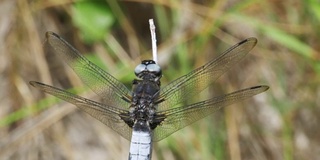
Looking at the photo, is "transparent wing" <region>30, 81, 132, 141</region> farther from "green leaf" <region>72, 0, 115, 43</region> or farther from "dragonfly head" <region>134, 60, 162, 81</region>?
"green leaf" <region>72, 0, 115, 43</region>

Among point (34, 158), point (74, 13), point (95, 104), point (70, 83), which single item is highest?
point (74, 13)

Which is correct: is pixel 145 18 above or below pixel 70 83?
above

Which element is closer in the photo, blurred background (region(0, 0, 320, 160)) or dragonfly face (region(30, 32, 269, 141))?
dragonfly face (region(30, 32, 269, 141))

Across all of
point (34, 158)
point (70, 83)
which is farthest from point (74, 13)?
point (34, 158)

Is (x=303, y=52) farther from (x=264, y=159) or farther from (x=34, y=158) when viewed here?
(x=34, y=158)

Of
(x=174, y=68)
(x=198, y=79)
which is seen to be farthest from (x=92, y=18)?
(x=198, y=79)

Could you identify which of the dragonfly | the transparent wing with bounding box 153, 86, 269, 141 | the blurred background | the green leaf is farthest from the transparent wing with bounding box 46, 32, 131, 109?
the green leaf

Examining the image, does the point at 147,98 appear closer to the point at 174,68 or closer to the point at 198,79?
the point at 198,79

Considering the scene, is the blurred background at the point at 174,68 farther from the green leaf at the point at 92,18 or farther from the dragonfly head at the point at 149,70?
the dragonfly head at the point at 149,70
